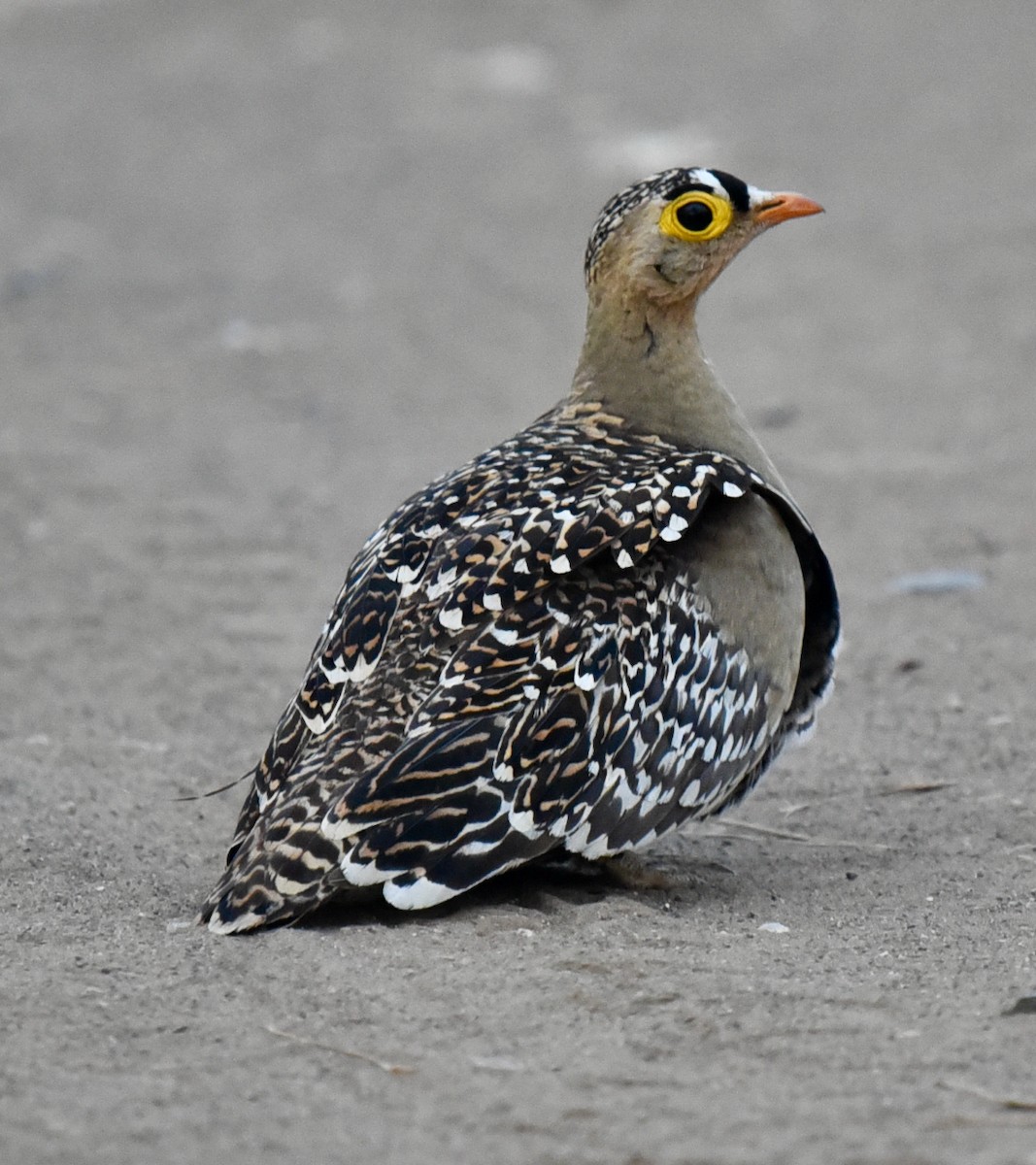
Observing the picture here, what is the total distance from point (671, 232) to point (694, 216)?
0.09 metres

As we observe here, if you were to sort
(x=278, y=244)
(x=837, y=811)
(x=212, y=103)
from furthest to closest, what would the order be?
1. (x=212, y=103)
2. (x=278, y=244)
3. (x=837, y=811)

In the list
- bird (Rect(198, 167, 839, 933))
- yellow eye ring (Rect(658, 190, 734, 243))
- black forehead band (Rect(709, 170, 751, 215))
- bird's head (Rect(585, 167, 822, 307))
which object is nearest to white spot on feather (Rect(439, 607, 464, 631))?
bird (Rect(198, 167, 839, 933))

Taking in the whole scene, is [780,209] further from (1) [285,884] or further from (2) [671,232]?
(1) [285,884]

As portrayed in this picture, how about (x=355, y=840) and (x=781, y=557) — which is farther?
(x=781, y=557)

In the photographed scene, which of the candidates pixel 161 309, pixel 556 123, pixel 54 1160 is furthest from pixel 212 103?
pixel 54 1160

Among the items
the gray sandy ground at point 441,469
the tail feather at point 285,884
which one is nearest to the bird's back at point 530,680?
the tail feather at point 285,884

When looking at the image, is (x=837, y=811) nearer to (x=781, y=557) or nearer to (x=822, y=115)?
(x=781, y=557)

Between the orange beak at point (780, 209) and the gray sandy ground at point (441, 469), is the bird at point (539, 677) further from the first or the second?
the orange beak at point (780, 209)

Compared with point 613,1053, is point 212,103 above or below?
above

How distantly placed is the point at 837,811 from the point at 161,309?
286 inches

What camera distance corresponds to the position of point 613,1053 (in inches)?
139

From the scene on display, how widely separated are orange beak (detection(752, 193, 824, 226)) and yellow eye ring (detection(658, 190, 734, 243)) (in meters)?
0.15

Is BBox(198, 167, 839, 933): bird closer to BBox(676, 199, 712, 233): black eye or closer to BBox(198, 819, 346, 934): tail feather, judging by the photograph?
BBox(198, 819, 346, 934): tail feather

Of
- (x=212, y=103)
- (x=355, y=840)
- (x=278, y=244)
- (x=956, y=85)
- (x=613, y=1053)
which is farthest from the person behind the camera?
(x=212, y=103)
